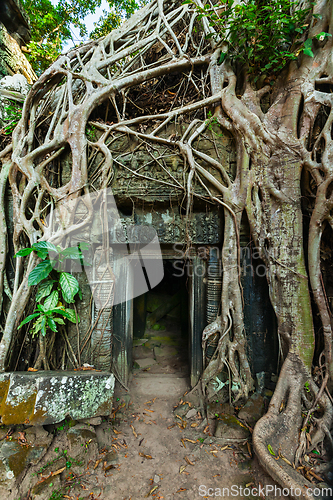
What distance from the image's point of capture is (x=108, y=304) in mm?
2660

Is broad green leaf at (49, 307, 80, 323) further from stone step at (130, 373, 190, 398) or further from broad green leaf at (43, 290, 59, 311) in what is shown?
stone step at (130, 373, 190, 398)

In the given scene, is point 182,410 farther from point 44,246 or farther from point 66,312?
point 44,246

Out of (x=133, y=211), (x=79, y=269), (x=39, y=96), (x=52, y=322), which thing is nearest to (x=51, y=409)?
(x=52, y=322)

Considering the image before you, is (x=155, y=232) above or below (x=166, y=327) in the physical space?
above

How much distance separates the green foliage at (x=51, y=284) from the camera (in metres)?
2.28

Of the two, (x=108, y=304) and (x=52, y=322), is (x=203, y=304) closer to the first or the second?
(x=108, y=304)

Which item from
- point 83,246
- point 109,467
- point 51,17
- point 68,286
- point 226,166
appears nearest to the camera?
point 109,467

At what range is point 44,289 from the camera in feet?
7.80

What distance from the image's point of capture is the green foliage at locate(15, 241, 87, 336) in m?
2.28

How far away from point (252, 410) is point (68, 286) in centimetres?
234

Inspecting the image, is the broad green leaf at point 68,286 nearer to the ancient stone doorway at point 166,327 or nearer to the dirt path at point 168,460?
the ancient stone doorway at point 166,327

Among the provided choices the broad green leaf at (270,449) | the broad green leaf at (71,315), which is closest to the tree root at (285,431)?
the broad green leaf at (270,449)

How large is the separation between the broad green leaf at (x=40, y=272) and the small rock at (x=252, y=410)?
8.25ft

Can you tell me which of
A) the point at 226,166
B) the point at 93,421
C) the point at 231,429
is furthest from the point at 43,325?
the point at 226,166
